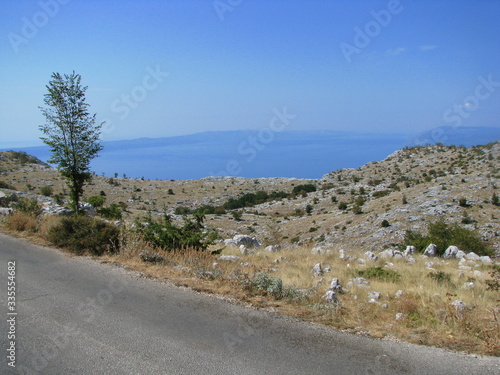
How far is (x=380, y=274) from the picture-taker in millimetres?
9492

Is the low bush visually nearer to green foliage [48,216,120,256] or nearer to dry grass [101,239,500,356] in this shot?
green foliage [48,216,120,256]

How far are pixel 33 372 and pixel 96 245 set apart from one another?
5.42m

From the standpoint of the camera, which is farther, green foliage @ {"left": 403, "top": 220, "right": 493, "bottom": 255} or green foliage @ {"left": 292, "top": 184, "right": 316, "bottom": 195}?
green foliage @ {"left": 292, "top": 184, "right": 316, "bottom": 195}

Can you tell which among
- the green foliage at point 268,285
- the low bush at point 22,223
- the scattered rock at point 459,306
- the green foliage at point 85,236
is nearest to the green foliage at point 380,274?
the scattered rock at point 459,306

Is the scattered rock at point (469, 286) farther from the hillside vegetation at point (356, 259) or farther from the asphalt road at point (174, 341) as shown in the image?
the asphalt road at point (174, 341)

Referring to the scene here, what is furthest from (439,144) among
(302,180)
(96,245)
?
(96,245)

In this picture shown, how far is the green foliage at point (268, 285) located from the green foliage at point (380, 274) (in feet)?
11.5

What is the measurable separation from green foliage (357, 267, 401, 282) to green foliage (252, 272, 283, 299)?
11.5 feet

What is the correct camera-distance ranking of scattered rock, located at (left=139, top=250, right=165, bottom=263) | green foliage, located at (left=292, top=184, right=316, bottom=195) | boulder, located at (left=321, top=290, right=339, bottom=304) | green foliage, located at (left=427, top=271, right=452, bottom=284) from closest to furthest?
boulder, located at (left=321, top=290, right=339, bottom=304)
green foliage, located at (left=427, top=271, right=452, bottom=284)
scattered rock, located at (left=139, top=250, right=165, bottom=263)
green foliage, located at (left=292, top=184, right=316, bottom=195)

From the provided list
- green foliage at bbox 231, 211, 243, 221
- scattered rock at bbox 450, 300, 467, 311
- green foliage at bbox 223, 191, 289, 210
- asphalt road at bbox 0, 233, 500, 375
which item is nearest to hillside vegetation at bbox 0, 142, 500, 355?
scattered rock at bbox 450, 300, 467, 311

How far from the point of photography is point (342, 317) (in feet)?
19.2

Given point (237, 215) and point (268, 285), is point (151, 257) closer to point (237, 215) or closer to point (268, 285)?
point (268, 285)

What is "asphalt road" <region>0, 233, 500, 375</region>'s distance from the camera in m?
4.46

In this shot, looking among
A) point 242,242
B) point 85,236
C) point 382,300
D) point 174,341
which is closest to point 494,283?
point 382,300
